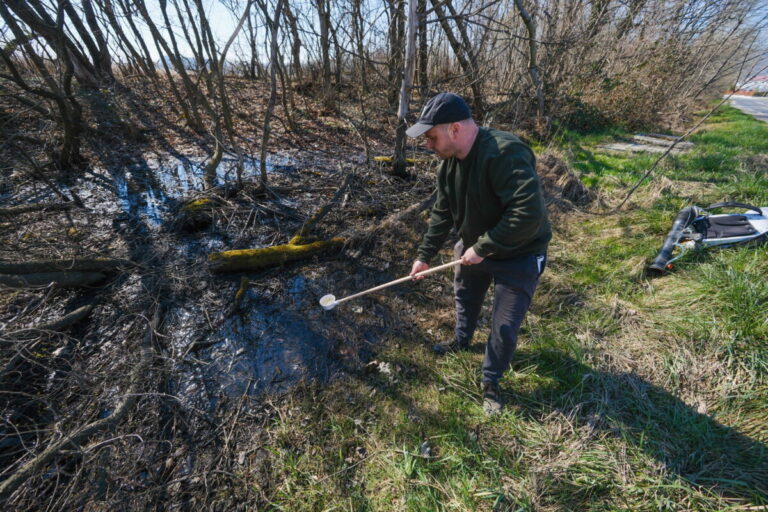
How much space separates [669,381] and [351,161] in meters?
6.71

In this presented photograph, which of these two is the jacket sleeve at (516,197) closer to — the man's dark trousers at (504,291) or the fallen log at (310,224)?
the man's dark trousers at (504,291)

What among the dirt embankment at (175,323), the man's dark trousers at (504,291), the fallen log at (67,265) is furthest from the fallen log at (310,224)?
the man's dark trousers at (504,291)

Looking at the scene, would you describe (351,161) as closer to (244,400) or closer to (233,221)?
(233,221)

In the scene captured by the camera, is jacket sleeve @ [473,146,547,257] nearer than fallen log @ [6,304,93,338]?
Yes

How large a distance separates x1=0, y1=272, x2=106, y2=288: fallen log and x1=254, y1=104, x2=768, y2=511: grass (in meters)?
2.89

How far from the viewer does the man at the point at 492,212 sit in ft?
5.51

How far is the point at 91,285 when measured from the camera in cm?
342

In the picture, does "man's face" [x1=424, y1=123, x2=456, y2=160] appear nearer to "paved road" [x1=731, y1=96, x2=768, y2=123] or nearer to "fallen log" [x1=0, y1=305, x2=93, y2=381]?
"fallen log" [x1=0, y1=305, x2=93, y2=381]

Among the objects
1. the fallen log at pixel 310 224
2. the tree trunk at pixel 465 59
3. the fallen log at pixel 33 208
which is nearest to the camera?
the fallen log at pixel 33 208

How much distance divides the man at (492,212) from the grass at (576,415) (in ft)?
1.29

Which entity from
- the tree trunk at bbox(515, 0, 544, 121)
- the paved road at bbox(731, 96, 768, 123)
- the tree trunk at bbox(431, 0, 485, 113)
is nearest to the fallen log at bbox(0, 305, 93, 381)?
the tree trunk at bbox(431, 0, 485, 113)

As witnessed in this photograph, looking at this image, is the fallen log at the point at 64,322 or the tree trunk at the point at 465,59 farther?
the tree trunk at the point at 465,59

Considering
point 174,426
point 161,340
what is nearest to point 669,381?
point 174,426

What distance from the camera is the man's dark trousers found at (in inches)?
76.1
